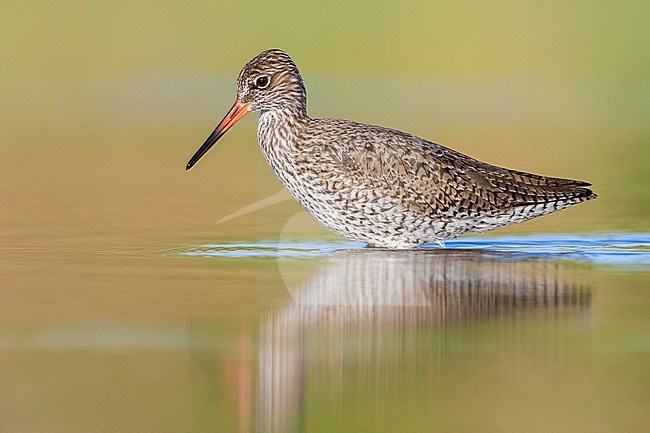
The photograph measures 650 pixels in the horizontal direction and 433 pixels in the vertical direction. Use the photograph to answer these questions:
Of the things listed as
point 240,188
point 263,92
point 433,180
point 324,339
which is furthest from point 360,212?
point 240,188

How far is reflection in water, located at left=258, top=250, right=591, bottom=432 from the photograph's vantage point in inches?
280

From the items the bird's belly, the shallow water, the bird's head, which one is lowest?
the shallow water

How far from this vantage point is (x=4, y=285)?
920cm

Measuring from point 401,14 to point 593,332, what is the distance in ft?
55.2

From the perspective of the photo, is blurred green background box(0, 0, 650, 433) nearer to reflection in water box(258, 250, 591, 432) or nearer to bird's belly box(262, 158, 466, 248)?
reflection in water box(258, 250, 591, 432)

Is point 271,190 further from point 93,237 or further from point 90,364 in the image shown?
point 90,364

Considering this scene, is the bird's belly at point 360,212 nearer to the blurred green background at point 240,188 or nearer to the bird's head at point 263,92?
the bird's head at point 263,92

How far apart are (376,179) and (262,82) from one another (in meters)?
1.22

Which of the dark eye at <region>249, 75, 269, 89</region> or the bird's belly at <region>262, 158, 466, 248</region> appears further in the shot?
the dark eye at <region>249, 75, 269, 89</region>

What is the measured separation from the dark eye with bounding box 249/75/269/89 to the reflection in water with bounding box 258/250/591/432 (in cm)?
147

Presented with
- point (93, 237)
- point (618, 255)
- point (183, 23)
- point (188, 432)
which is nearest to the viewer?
point (188, 432)

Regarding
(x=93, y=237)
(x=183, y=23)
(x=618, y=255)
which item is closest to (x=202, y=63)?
(x=183, y=23)

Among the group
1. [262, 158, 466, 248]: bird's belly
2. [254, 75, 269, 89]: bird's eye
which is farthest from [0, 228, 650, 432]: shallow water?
[254, 75, 269, 89]: bird's eye

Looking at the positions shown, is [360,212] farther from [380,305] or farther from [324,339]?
[324,339]
